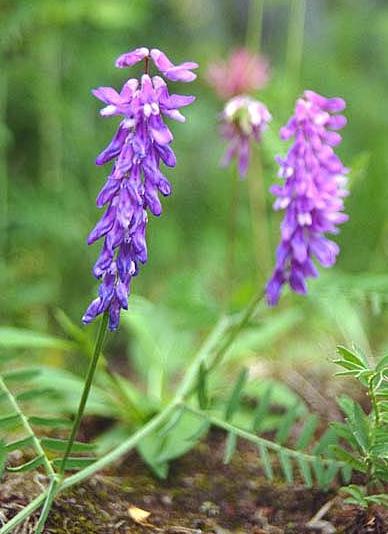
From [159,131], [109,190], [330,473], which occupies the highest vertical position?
[159,131]

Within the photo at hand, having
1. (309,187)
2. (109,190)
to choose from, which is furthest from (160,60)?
(309,187)

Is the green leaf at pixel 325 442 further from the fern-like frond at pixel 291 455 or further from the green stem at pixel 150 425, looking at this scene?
the green stem at pixel 150 425

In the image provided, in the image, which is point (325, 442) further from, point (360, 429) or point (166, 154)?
point (166, 154)

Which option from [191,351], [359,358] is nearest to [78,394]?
[191,351]

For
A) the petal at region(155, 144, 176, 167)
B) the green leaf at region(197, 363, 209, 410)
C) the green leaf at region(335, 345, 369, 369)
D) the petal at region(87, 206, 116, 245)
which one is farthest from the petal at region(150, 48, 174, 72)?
the green leaf at region(197, 363, 209, 410)

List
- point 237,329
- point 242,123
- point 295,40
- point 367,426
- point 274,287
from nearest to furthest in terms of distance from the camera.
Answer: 1. point 367,426
2. point 274,287
3. point 237,329
4. point 242,123
5. point 295,40
